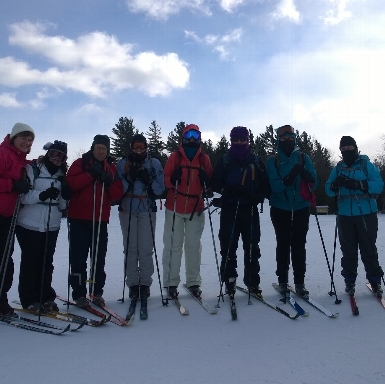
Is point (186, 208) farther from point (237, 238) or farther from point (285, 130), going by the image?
point (285, 130)

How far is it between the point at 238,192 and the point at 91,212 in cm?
186

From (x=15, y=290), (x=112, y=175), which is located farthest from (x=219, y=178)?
(x=15, y=290)

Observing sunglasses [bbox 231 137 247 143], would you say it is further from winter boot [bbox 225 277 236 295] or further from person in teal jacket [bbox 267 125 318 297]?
winter boot [bbox 225 277 236 295]

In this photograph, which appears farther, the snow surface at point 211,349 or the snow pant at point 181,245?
the snow pant at point 181,245

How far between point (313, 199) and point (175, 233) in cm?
189

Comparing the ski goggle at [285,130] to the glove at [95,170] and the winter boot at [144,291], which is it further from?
the winter boot at [144,291]

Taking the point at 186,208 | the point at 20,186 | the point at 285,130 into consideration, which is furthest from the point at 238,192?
the point at 20,186

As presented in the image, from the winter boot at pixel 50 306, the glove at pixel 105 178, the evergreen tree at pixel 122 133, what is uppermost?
the evergreen tree at pixel 122 133

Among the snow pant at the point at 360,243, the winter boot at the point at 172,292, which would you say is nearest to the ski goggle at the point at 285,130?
the snow pant at the point at 360,243

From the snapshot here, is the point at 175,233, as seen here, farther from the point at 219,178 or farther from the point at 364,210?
the point at 364,210

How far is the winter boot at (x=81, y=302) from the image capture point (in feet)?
14.4

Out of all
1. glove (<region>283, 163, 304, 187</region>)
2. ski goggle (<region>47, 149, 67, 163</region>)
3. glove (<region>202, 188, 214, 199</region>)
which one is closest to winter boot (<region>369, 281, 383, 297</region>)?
glove (<region>283, 163, 304, 187</region>)

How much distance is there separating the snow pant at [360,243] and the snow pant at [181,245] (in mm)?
1936

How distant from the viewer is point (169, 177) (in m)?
4.90
